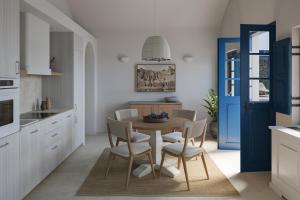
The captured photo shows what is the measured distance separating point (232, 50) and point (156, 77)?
7.18 ft

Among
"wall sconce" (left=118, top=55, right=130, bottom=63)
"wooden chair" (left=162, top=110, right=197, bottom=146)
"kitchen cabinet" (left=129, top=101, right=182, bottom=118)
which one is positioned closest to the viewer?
"wooden chair" (left=162, top=110, right=197, bottom=146)

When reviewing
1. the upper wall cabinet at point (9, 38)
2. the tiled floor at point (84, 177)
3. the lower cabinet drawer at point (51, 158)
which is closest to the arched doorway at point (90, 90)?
the tiled floor at point (84, 177)

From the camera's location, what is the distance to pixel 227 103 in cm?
596

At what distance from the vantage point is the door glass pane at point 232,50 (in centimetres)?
618

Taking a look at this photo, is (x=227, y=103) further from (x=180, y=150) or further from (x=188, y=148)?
(x=180, y=150)

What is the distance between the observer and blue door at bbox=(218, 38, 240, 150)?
588cm

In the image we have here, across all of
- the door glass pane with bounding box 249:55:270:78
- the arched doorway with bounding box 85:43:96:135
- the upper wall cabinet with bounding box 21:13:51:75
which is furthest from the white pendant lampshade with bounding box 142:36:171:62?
the arched doorway with bounding box 85:43:96:135

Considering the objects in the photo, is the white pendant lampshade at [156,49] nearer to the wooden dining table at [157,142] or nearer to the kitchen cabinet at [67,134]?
the wooden dining table at [157,142]

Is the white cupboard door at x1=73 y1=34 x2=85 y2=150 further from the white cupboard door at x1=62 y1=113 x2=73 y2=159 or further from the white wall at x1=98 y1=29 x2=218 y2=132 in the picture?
the white wall at x1=98 y1=29 x2=218 y2=132

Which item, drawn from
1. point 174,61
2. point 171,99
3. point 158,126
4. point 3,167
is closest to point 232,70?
point 171,99

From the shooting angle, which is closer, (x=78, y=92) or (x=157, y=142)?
(x=157, y=142)

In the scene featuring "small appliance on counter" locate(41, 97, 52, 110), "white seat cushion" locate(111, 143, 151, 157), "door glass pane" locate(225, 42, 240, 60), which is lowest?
"white seat cushion" locate(111, 143, 151, 157)

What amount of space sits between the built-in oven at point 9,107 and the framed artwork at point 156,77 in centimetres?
476

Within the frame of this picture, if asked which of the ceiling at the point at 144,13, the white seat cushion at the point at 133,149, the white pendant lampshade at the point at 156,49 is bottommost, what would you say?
the white seat cushion at the point at 133,149
